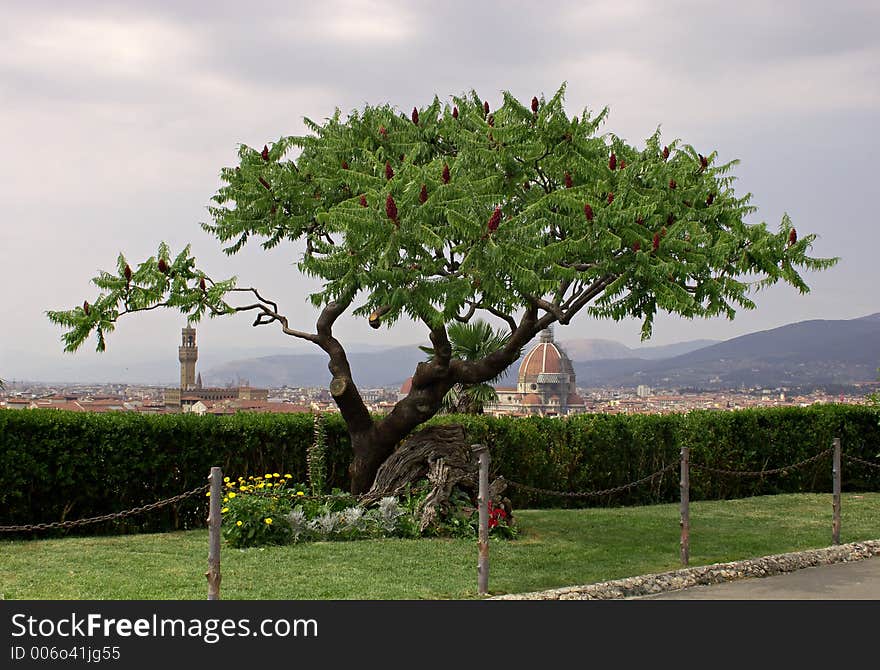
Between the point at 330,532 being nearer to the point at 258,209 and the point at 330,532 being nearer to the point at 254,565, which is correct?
the point at 254,565

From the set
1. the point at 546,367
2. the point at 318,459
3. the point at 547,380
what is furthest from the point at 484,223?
the point at 546,367

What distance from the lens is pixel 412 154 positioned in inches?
500

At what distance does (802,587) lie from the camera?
10.4m

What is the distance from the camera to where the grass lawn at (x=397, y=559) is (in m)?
9.67

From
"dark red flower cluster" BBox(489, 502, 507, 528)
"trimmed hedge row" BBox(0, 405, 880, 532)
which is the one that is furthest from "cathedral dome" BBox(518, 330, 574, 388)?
"dark red flower cluster" BBox(489, 502, 507, 528)

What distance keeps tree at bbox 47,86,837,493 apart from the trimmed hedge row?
1.69 m

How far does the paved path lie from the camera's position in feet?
32.2

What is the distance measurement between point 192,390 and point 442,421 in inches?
638

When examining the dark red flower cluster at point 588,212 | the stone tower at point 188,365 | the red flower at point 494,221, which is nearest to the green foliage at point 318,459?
the red flower at point 494,221

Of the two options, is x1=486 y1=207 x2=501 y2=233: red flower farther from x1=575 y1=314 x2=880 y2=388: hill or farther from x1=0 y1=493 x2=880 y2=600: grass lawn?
x1=575 y1=314 x2=880 y2=388: hill

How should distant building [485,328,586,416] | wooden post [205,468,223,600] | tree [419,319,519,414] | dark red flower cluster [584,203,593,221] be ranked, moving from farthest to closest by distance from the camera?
distant building [485,328,586,416]
tree [419,319,519,414]
dark red flower cluster [584,203,593,221]
wooden post [205,468,223,600]

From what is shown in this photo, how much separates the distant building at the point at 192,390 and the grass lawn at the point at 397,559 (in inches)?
184

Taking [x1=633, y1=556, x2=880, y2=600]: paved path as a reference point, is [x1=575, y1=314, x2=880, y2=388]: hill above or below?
above

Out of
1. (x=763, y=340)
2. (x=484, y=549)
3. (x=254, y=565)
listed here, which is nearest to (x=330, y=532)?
(x=254, y=565)
